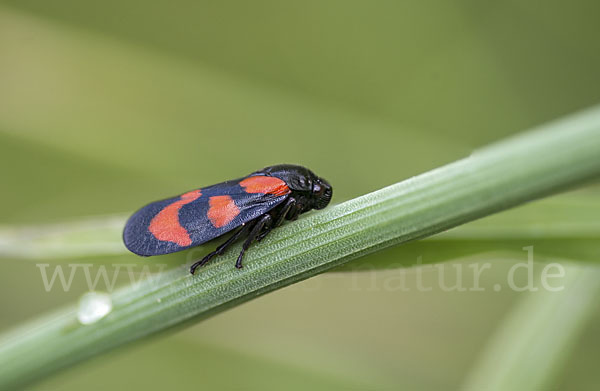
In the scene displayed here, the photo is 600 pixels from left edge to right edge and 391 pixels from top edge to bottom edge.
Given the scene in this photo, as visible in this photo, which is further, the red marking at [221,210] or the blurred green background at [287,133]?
the blurred green background at [287,133]

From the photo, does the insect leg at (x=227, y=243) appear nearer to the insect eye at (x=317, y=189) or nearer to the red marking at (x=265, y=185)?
the red marking at (x=265, y=185)

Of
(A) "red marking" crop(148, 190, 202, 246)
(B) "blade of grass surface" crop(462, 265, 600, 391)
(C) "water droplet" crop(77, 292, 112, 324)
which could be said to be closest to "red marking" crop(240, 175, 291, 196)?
(A) "red marking" crop(148, 190, 202, 246)

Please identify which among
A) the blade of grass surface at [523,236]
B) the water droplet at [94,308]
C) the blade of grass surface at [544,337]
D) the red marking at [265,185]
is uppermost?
the red marking at [265,185]

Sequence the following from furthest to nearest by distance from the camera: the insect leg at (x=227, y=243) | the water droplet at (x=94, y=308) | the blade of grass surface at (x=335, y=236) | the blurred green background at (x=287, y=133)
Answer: the blurred green background at (x=287, y=133) < the insect leg at (x=227, y=243) < the water droplet at (x=94, y=308) < the blade of grass surface at (x=335, y=236)

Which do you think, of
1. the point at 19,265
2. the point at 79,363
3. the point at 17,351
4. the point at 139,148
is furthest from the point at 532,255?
the point at 19,265


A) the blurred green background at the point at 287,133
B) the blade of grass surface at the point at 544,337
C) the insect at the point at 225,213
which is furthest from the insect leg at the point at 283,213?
the blurred green background at the point at 287,133

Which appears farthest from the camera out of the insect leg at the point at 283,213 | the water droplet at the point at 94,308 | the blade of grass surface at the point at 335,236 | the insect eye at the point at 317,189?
the insect eye at the point at 317,189

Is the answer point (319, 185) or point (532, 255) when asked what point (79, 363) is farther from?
point (532, 255)

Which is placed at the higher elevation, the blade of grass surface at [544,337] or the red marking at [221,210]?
the red marking at [221,210]
